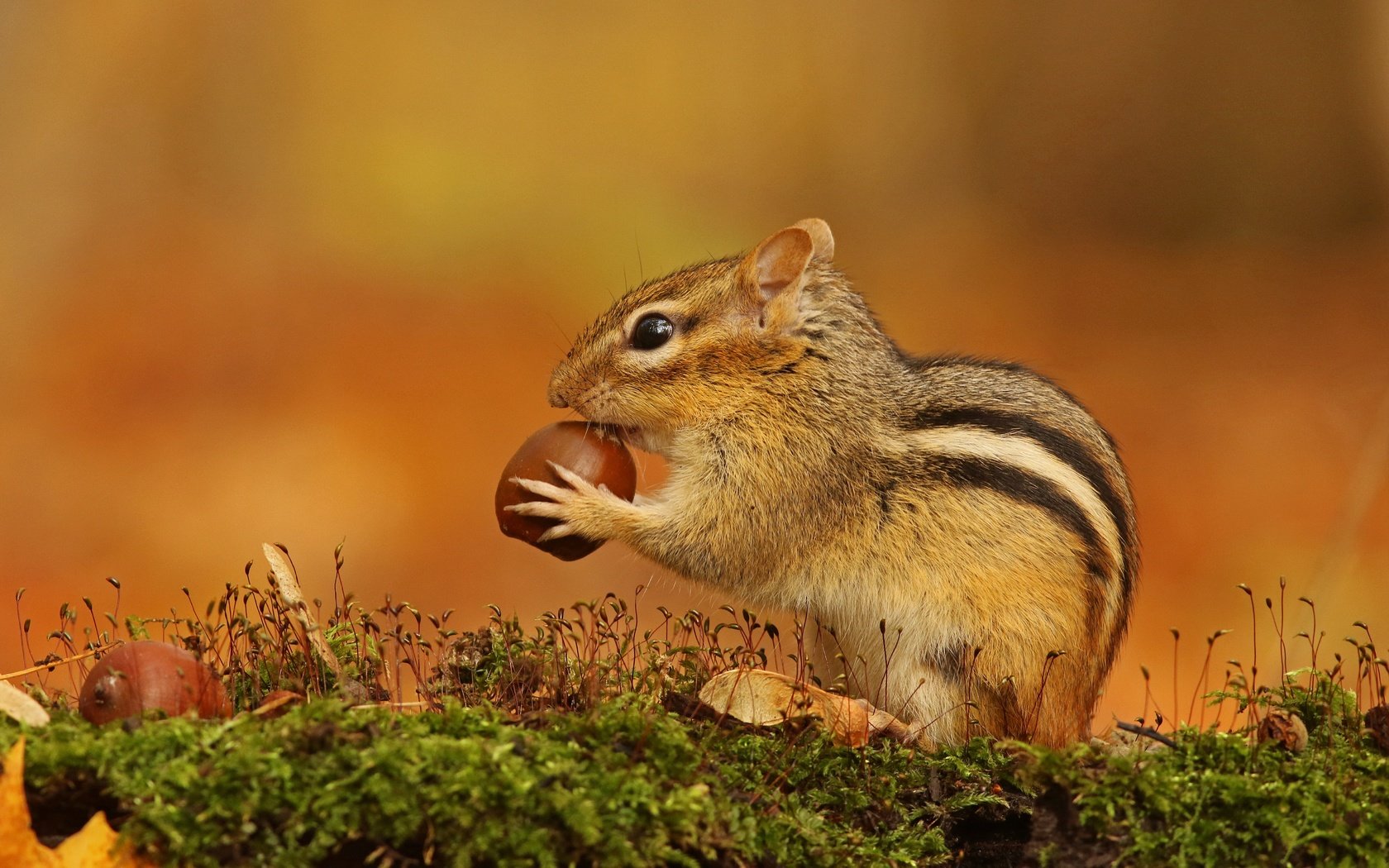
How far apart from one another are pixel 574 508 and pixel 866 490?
0.95 meters

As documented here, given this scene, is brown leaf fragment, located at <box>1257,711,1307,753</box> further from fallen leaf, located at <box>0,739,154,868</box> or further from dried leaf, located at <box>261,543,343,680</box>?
fallen leaf, located at <box>0,739,154,868</box>

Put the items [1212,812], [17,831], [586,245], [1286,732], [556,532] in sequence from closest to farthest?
[17,831] → [1212,812] → [1286,732] → [556,532] → [586,245]

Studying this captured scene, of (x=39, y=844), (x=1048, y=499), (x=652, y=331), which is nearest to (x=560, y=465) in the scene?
(x=652, y=331)

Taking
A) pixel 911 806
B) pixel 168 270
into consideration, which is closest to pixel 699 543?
pixel 911 806

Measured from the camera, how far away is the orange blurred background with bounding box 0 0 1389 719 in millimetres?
9641

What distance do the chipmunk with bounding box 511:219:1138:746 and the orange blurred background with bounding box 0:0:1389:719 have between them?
4.70m

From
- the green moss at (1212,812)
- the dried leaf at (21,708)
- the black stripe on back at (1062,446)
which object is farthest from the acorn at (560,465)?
the green moss at (1212,812)

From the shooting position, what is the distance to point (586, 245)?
11.5 m

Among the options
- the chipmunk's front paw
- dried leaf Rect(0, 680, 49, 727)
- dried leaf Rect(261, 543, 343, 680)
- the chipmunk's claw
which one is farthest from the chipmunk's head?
dried leaf Rect(0, 680, 49, 727)

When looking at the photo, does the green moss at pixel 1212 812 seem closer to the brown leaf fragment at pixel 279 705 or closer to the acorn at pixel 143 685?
the brown leaf fragment at pixel 279 705

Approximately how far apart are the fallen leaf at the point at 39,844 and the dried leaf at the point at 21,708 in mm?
526

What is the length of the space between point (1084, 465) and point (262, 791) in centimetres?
280

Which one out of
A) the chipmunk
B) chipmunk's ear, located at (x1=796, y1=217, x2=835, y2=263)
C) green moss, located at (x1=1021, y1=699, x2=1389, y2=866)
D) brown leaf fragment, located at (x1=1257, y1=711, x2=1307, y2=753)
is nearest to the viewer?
green moss, located at (x1=1021, y1=699, x2=1389, y2=866)

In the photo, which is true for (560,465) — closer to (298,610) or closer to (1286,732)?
(298,610)
